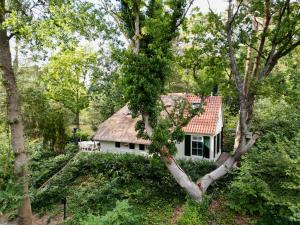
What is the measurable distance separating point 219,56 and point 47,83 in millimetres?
16055

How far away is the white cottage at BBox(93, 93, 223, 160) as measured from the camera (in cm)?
1490

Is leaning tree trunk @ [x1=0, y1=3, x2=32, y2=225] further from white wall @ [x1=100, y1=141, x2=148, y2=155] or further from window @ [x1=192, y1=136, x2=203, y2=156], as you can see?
window @ [x1=192, y1=136, x2=203, y2=156]

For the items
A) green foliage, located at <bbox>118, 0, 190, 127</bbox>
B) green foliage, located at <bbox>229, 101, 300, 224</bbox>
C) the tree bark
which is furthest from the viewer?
the tree bark

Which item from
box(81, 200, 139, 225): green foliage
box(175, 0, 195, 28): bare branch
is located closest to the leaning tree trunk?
box(81, 200, 139, 225): green foliage

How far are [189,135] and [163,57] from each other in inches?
311

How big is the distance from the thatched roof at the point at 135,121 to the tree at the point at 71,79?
17.9ft

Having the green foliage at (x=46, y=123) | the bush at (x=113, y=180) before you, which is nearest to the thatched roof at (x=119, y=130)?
the green foliage at (x=46, y=123)

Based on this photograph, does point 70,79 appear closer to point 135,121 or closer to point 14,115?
point 135,121

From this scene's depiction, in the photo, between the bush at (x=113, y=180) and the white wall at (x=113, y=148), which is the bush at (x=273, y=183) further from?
the white wall at (x=113, y=148)

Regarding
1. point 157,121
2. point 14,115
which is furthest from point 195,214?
point 14,115

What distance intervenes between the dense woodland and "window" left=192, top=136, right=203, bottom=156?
3.80 m

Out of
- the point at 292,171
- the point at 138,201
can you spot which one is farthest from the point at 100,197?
the point at 292,171

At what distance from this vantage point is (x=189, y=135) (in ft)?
50.4

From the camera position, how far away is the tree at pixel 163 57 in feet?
28.0
